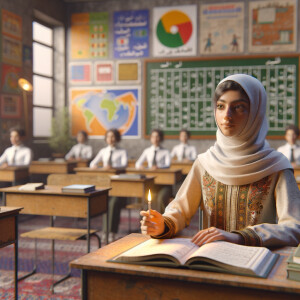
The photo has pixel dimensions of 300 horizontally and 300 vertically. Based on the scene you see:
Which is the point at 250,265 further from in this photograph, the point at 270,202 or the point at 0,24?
the point at 0,24

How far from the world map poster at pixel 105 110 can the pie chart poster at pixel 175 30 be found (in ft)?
3.18

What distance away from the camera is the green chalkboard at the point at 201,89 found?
744 centimetres

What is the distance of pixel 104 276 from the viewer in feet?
3.61

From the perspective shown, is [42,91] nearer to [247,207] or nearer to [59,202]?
[59,202]

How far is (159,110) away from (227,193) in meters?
6.55

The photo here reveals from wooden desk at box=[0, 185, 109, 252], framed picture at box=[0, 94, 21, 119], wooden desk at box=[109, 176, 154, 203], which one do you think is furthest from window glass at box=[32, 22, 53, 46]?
wooden desk at box=[0, 185, 109, 252]

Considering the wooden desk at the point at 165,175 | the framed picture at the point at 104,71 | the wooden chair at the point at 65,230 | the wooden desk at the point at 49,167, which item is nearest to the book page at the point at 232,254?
the wooden chair at the point at 65,230

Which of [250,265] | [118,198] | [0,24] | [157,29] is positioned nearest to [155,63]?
[157,29]

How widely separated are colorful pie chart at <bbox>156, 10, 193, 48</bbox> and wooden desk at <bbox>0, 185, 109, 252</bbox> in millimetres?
4958

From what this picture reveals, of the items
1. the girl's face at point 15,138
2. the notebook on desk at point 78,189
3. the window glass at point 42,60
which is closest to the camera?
the notebook on desk at point 78,189

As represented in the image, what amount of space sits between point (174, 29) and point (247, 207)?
6.84 meters

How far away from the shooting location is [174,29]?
7875 mm

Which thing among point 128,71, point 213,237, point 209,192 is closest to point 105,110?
point 128,71

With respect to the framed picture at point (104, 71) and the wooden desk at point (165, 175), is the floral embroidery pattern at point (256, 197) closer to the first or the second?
the wooden desk at point (165, 175)
